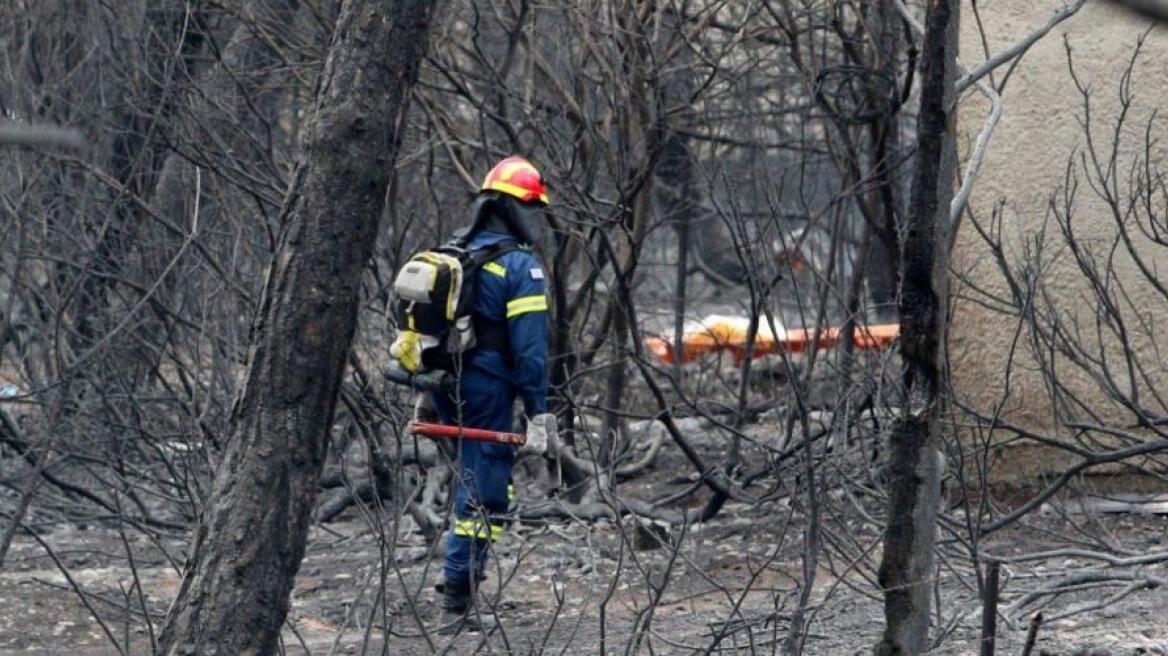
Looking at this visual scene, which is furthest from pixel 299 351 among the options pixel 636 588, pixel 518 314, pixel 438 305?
pixel 636 588

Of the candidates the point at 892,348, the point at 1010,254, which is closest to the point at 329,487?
the point at 1010,254

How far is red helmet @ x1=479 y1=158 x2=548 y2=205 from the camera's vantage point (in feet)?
22.2

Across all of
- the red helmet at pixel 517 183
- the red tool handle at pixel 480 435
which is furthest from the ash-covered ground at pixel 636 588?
the red helmet at pixel 517 183

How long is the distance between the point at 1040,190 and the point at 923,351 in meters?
4.69

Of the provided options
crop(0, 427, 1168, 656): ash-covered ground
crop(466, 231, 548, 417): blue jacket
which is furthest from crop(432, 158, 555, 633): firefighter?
crop(0, 427, 1168, 656): ash-covered ground

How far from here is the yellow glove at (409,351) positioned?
670 centimetres

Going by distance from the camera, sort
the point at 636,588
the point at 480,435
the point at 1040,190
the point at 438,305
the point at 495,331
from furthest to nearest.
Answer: the point at 1040,190, the point at 636,588, the point at 495,331, the point at 480,435, the point at 438,305

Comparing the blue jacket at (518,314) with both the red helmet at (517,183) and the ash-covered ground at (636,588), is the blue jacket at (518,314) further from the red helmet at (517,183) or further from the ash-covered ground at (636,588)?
the ash-covered ground at (636,588)

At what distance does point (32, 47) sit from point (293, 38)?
1.42m

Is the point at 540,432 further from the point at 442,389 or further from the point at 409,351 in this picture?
the point at 409,351

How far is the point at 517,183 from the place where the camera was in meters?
6.77

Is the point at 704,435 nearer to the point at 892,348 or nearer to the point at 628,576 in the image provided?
the point at 628,576

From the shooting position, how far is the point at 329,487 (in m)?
9.07

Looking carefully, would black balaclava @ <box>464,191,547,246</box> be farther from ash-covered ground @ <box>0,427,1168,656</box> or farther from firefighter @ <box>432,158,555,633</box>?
ash-covered ground @ <box>0,427,1168,656</box>
